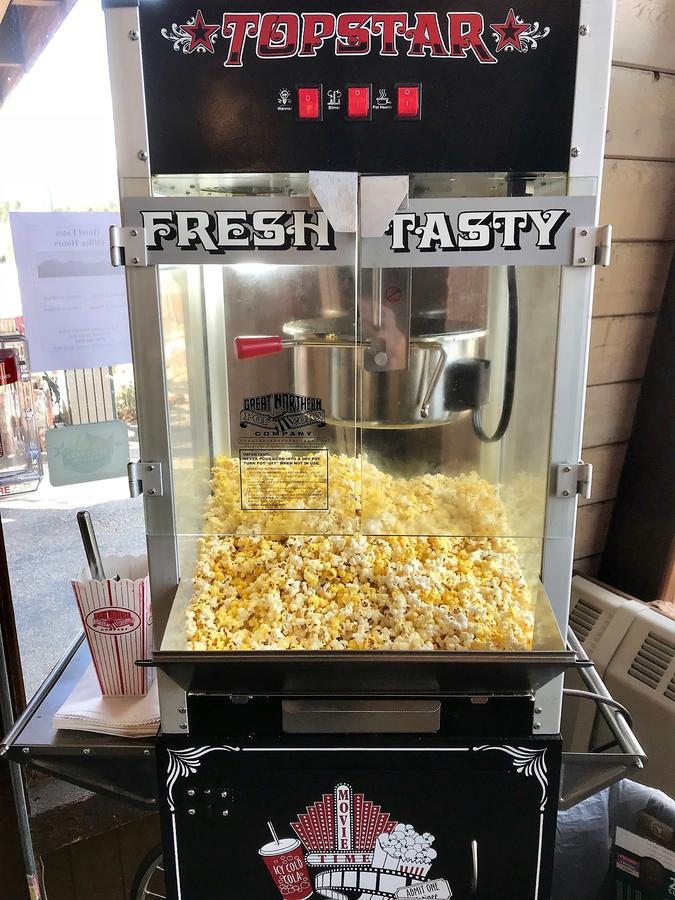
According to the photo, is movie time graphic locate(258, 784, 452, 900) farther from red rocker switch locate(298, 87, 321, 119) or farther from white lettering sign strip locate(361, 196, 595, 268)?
red rocker switch locate(298, 87, 321, 119)

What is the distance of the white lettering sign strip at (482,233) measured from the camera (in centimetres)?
91

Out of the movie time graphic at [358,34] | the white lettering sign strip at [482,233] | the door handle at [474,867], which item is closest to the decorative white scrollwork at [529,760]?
the door handle at [474,867]

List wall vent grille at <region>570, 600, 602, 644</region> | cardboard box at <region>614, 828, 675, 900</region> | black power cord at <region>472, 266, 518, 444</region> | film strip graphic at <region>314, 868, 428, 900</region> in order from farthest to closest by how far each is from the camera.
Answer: wall vent grille at <region>570, 600, 602, 644</region> < cardboard box at <region>614, 828, 675, 900</region> < film strip graphic at <region>314, 868, 428, 900</region> < black power cord at <region>472, 266, 518, 444</region>

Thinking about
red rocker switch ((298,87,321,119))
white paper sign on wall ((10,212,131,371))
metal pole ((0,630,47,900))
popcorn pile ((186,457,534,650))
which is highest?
red rocker switch ((298,87,321,119))

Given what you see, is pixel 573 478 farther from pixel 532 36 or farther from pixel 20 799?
pixel 20 799

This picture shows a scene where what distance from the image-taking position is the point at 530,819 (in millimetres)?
1036

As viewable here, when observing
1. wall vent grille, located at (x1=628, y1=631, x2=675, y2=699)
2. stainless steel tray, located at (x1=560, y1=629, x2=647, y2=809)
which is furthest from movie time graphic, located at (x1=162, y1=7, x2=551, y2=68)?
wall vent grille, located at (x1=628, y1=631, x2=675, y2=699)

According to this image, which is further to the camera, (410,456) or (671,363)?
(671,363)

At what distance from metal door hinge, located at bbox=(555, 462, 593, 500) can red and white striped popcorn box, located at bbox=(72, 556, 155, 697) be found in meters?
0.67

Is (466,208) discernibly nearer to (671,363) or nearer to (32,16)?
(671,363)

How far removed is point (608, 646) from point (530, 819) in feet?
2.56

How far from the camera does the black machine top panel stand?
866 millimetres

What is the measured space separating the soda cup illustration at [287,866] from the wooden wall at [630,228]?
115cm

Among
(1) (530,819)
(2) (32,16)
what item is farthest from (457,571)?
(2) (32,16)
